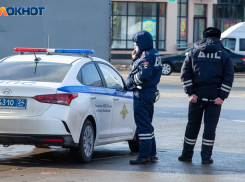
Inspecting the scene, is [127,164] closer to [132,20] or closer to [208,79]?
[208,79]

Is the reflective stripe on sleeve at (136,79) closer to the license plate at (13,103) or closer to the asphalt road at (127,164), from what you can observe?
the asphalt road at (127,164)

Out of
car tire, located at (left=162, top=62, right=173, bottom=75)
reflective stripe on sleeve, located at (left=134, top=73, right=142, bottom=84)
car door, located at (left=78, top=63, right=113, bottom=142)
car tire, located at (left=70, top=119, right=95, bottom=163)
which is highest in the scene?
reflective stripe on sleeve, located at (left=134, top=73, right=142, bottom=84)

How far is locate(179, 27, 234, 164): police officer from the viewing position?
7047 mm

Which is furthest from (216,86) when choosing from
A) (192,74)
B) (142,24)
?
(142,24)

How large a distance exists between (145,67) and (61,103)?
1237mm

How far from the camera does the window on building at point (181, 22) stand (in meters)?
39.6

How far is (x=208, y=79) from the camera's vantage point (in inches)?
278

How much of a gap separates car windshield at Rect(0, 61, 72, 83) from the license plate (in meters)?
0.42

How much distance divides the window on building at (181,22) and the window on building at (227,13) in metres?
6.87

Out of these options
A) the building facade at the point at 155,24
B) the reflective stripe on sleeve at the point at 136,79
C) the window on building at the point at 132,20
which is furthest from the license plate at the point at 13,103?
the window on building at the point at 132,20

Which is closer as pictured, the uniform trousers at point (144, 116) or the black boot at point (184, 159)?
the uniform trousers at point (144, 116)

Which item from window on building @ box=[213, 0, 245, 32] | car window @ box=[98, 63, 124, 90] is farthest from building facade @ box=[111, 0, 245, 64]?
car window @ box=[98, 63, 124, 90]

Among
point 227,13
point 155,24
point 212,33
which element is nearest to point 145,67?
point 212,33
